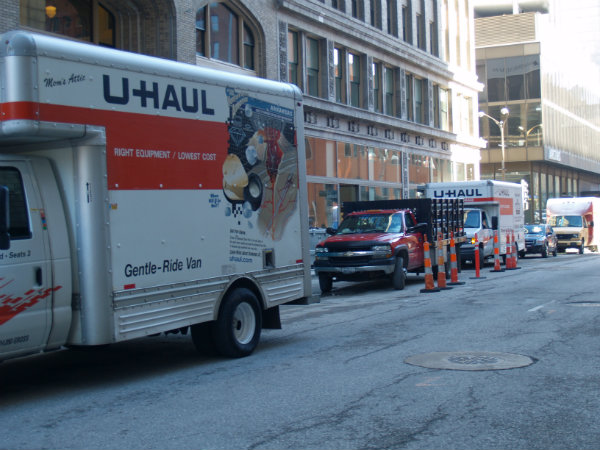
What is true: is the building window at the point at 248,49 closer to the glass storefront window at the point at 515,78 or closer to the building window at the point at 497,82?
the building window at the point at 497,82

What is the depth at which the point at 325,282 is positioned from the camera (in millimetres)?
18984

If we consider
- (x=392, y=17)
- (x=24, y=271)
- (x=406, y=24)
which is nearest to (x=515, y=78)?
(x=406, y=24)

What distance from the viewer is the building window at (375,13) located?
37963 millimetres

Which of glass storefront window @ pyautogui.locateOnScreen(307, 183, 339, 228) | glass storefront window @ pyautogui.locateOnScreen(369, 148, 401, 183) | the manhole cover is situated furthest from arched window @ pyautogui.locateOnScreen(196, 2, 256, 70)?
the manhole cover

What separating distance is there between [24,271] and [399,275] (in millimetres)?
12464

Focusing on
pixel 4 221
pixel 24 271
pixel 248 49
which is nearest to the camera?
pixel 4 221

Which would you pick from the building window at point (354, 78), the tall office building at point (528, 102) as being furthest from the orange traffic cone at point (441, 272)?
the tall office building at point (528, 102)

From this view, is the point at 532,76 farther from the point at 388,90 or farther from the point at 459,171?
the point at 388,90

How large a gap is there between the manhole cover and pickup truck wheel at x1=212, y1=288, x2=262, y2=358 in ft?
6.46

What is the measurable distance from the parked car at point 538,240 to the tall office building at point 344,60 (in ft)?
24.1

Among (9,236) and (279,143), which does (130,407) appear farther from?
(279,143)

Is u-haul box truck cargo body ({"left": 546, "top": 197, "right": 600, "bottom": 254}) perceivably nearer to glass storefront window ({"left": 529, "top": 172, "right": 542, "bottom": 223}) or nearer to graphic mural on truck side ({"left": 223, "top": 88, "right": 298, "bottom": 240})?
glass storefront window ({"left": 529, "top": 172, "right": 542, "bottom": 223})

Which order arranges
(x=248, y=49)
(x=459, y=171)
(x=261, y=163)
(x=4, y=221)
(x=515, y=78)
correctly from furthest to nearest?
(x=515, y=78), (x=459, y=171), (x=248, y=49), (x=261, y=163), (x=4, y=221)

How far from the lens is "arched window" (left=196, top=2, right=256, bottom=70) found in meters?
25.9
